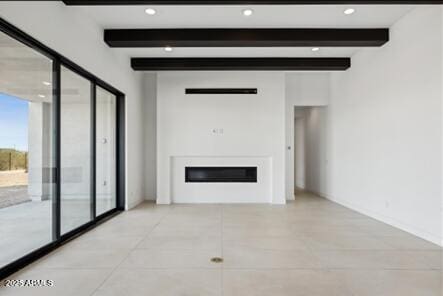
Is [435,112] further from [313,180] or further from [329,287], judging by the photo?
A: [313,180]

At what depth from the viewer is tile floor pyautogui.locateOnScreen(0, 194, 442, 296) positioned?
2740mm

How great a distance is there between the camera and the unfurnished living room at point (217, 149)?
10.3 ft

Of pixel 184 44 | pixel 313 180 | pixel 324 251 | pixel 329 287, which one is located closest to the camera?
pixel 329 287

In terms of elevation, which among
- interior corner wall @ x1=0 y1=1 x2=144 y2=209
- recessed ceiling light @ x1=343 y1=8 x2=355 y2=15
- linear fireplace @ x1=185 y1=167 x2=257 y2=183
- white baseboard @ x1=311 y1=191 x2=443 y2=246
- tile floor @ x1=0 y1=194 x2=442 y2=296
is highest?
recessed ceiling light @ x1=343 y1=8 x2=355 y2=15

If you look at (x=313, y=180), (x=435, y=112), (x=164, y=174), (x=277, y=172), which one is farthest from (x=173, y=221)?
(x=313, y=180)

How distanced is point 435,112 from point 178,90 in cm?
537

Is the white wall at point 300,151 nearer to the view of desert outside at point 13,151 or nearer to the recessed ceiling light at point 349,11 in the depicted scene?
the recessed ceiling light at point 349,11

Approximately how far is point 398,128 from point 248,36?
→ 301 cm

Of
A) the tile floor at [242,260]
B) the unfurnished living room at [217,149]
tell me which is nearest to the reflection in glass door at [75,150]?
the unfurnished living room at [217,149]

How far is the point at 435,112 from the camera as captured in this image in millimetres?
3967

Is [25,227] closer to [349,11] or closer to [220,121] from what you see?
[220,121]

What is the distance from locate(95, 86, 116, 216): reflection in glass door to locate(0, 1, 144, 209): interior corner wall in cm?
30

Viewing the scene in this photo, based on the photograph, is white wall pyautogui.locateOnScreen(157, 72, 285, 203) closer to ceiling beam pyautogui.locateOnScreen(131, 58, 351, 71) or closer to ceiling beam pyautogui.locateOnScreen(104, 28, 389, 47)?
ceiling beam pyautogui.locateOnScreen(131, 58, 351, 71)

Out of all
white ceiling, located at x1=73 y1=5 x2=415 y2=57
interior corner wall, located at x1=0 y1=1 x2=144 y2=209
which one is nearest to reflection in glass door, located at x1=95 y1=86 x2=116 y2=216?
interior corner wall, located at x1=0 y1=1 x2=144 y2=209
